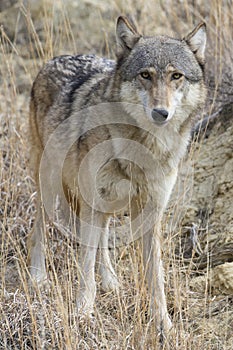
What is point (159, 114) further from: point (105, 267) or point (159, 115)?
point (105, 267)

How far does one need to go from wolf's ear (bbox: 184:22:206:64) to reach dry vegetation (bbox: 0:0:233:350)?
89 cm

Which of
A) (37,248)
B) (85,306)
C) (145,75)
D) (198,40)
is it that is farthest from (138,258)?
(198,40)

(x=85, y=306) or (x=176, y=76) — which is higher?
(x=176, y=76)

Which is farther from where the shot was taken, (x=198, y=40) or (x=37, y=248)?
(x=37, y=248)

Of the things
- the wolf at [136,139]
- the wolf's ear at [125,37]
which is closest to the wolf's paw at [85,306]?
the wolf at [136,139]

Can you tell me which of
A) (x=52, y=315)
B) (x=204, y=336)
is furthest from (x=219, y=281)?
(x=52, y=315)

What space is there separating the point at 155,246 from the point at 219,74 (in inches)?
87.1

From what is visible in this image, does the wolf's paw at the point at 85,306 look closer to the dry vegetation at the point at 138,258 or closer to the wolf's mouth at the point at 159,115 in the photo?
the dry vegetation at the point at 138,258

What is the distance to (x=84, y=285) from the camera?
4363 millimetres

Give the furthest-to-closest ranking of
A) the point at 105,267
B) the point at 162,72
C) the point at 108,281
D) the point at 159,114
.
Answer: the point at 105,267, the point at 108,281, the point at 162,72, the point at 159,114

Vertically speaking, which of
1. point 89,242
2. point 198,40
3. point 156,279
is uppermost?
point 198,40

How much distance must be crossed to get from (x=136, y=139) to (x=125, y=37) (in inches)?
27.7

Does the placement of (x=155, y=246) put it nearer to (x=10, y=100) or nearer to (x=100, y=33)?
(x=10, y=100)

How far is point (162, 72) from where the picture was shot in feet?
13.4
